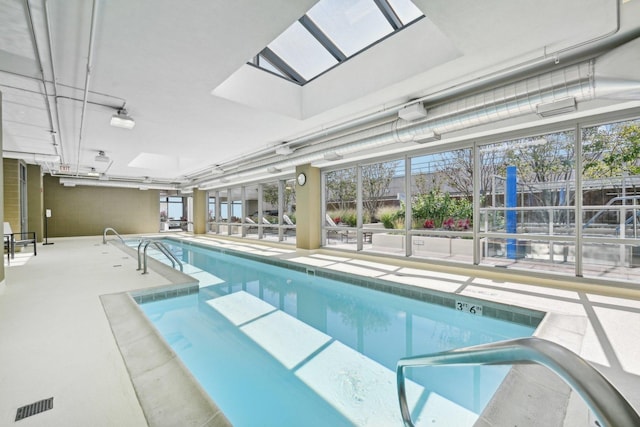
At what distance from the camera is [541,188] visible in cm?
521

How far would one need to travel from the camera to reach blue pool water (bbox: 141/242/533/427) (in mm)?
2158

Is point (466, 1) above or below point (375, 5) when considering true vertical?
below

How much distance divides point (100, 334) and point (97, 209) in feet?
51.0

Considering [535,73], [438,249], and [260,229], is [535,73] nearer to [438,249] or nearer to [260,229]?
[438,249]

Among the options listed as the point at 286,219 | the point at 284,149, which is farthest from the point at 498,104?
the point at 286,219

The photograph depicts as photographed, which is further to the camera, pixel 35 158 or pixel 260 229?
pixel 260 229

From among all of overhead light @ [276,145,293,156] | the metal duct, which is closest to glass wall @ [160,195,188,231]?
overhead light @ [276,145,293,156]

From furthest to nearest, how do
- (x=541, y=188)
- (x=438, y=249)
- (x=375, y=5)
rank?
(x=438, y=249) < (x=541, y=188) < (x=375, y=5)

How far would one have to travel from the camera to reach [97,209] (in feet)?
48.9

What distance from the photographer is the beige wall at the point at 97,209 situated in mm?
13820

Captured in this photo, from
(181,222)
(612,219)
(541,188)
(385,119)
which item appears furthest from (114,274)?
(181,222)

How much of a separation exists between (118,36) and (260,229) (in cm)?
884

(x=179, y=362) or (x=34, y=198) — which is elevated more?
(x=34, y=198)

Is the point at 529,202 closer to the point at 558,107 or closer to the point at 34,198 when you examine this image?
the point at 558,107
